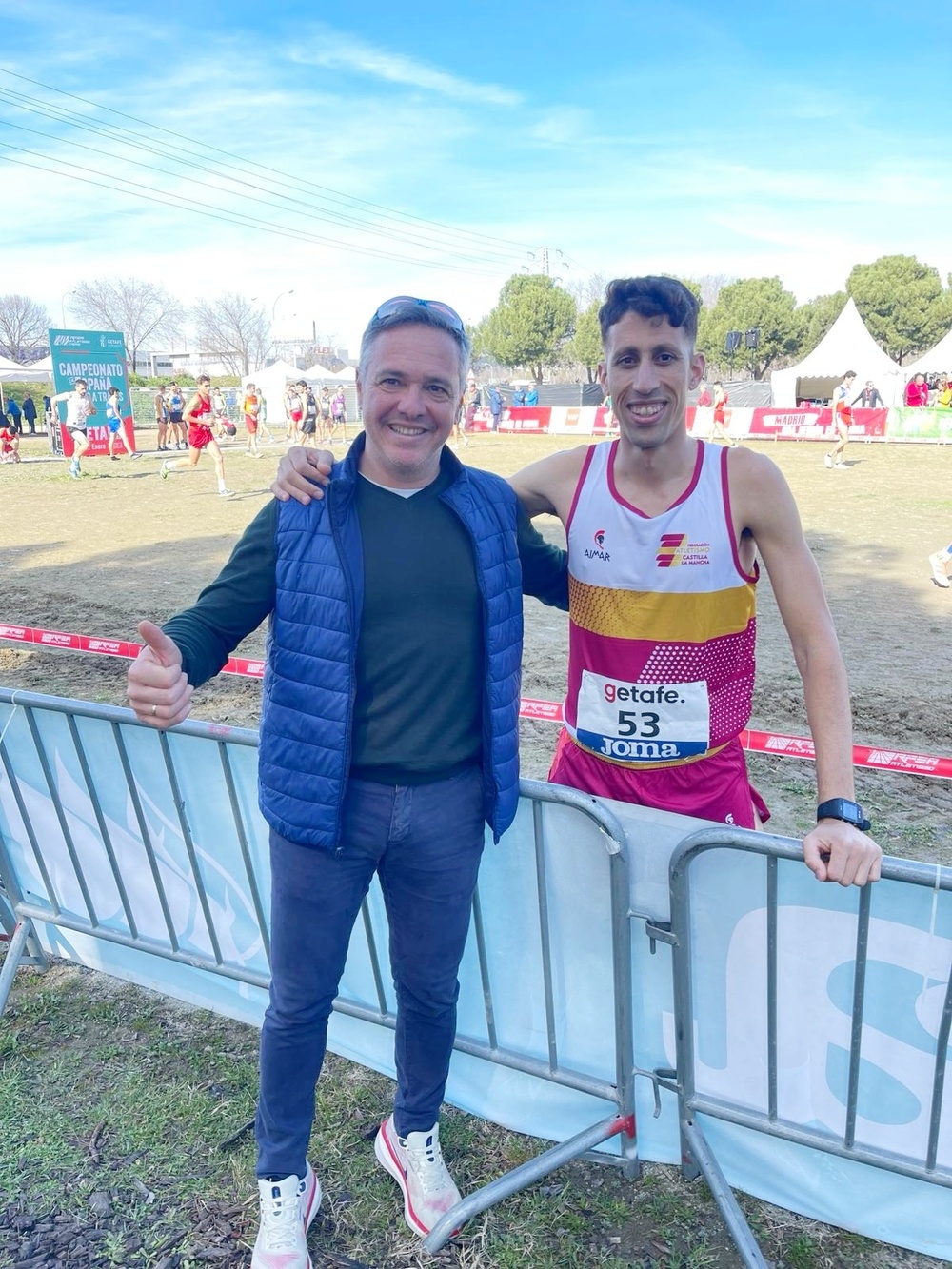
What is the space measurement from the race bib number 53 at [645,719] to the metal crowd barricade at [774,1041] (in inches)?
11.5

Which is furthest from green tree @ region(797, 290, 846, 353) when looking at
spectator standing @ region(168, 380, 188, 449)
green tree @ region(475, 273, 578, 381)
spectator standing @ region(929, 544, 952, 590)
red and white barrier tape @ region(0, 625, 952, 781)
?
red and white barrier tape @ region(0, 625, 952, 781)

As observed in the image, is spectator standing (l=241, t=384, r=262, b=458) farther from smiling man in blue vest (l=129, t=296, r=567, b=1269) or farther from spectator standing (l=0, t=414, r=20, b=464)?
smiling man in blue vest (l=129, t=296, r=567, b=1269)

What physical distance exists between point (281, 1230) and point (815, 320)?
7131 cm

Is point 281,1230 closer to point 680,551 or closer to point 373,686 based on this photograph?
point 373,686

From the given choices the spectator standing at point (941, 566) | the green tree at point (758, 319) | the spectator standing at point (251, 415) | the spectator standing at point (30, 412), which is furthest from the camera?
the green tree at point (758, 319)

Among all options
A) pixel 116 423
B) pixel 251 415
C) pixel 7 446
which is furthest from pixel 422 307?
pixel 7 446

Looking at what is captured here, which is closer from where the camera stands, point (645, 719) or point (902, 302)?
point (645, 719)

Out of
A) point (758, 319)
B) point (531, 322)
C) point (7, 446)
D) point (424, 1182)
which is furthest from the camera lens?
point (531, 322)

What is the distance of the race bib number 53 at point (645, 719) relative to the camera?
2.32 meters

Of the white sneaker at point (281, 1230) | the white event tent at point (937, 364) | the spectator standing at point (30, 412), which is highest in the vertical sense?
the spectator standing at point (30, 412)

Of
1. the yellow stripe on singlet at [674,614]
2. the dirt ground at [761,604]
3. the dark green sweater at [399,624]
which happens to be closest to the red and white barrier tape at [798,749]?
the dirt ground at [761,604]

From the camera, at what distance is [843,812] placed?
1910 mm

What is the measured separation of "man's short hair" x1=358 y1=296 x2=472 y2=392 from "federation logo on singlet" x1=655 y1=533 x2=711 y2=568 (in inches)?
25.7

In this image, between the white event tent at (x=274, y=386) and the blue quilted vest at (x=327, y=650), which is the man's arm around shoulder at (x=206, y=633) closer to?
the blue quilted vest at (x=327, y=650)
